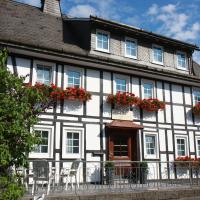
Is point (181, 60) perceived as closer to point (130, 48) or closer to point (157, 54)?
point (157, 54)

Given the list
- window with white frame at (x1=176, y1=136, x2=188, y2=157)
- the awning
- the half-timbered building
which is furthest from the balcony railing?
Answer: window with white frame at (x1=176, y1=136, x2=188, y2=157)

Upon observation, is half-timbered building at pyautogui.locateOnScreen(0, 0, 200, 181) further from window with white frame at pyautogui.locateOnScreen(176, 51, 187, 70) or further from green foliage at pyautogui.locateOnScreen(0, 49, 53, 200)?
green foliage at pyautogui.locateOnScreen(0, 49, 53, 200)

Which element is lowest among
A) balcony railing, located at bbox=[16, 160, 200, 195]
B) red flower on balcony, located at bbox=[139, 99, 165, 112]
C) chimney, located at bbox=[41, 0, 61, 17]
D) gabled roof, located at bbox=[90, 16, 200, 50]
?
balcony railing, located at bbox=[16, 160, 200, 195]

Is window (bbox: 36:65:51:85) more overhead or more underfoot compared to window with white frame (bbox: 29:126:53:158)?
more overhead

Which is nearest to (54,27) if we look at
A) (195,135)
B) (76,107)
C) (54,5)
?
(54,5)

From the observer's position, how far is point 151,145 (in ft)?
54.2

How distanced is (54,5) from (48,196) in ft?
38.3

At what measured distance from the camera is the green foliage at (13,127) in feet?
22.4

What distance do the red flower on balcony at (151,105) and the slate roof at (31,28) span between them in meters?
3.61

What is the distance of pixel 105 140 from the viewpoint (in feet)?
49.0

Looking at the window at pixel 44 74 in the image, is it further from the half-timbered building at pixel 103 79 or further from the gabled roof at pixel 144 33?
the gabled roof at pixel 144 33

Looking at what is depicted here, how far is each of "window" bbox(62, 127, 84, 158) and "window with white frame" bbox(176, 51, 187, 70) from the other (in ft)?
24.7

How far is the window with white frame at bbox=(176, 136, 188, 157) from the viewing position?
17303mm

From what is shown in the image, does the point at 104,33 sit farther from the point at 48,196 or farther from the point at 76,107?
the point at 48,196
